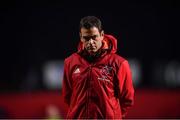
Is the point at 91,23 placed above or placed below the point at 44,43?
above

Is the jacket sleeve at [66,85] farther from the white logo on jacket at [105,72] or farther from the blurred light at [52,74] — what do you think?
the blurred light at [52,74]

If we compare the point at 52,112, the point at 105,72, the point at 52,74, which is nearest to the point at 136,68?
the point at 52,74

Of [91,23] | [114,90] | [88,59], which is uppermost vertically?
[91,23]

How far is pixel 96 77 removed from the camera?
2.70m

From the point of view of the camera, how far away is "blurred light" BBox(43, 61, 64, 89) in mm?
5391

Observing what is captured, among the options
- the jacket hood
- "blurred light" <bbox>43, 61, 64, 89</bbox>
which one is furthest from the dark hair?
"blurred light" <bbox>43, 61, 64, 89</bbox>

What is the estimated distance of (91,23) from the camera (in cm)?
268

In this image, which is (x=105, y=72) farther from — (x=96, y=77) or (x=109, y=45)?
(x=109, y=45)

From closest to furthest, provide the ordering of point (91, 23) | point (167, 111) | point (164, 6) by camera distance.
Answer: point (91, 23)
point (167, 111)
point (164, 6)

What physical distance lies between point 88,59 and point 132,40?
2.94m

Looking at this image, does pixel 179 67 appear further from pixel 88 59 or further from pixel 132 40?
pixel 88 59

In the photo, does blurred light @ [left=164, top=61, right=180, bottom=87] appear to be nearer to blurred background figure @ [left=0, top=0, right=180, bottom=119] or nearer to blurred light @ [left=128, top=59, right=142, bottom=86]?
blurred background figure @ [left=0, top=0, right=180, bottom=119]

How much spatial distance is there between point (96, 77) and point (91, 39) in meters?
0.22

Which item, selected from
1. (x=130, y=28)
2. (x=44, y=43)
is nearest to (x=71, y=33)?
(x=44, y=43)
